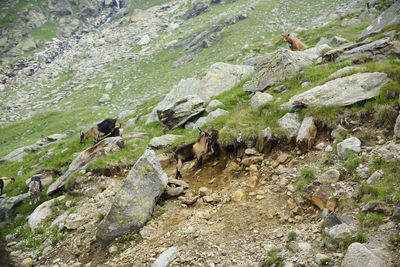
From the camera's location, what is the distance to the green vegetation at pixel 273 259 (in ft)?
18.6

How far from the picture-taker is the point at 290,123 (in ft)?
34.9

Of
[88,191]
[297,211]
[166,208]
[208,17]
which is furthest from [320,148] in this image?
[208,17]

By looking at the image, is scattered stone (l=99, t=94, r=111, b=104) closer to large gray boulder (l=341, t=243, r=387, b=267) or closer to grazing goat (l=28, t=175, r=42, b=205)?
grazing goat (l=28, t=175, r=42, b=205)

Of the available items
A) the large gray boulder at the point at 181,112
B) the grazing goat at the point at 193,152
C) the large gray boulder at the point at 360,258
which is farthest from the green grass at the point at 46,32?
the large gray boulder at the point at 360,258

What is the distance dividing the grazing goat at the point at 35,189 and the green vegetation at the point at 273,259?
1347 centimetres

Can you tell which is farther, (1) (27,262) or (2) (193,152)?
(2) (193,152)

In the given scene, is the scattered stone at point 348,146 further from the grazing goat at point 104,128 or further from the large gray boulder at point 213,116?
the grazing goat at point 104,128

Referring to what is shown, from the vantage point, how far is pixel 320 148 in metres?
9.20

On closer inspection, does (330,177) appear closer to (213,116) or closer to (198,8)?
(213,116)

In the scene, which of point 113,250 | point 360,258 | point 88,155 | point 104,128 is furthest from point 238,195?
point 104,128

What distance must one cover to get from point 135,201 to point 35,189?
29.0 feet

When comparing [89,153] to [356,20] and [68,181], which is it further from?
[356,20]

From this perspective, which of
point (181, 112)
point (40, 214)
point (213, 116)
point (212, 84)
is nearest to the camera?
point (40, 214)

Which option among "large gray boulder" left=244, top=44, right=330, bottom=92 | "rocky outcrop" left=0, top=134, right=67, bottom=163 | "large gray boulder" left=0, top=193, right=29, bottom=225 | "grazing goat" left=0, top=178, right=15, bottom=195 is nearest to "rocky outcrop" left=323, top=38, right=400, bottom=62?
"large gray boulder" left=244, top=44, right=330, bottom=92
